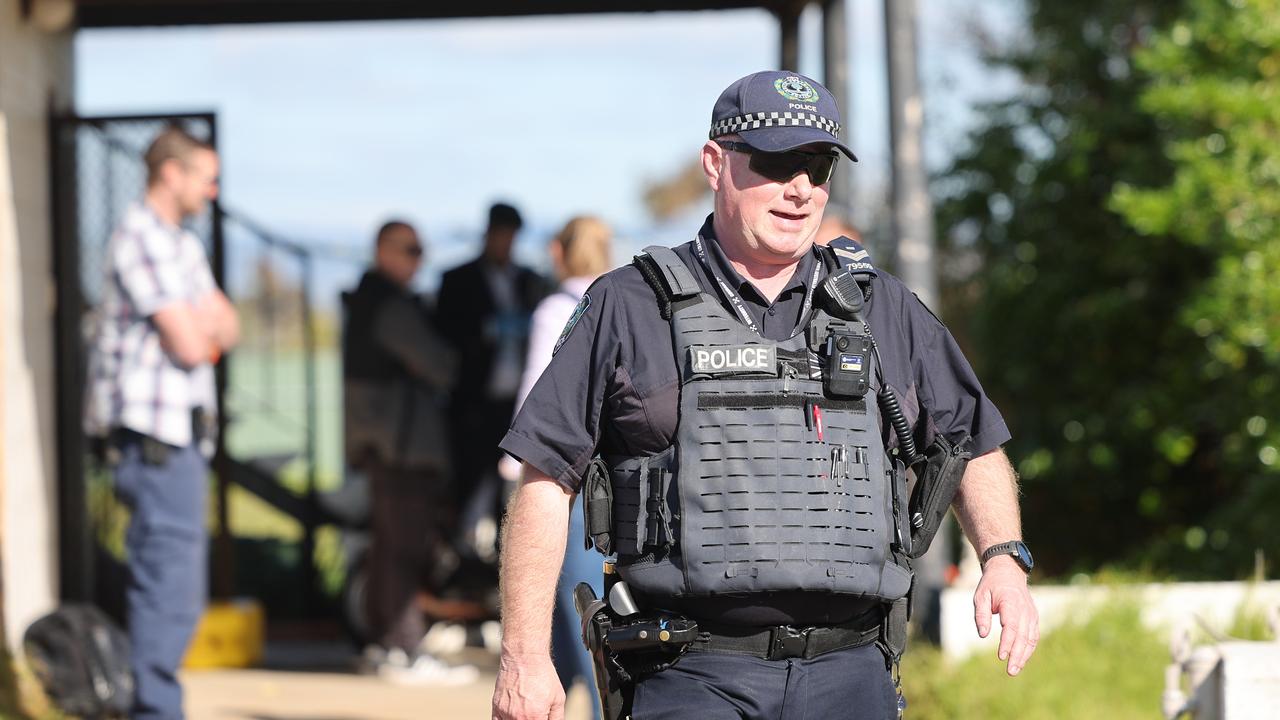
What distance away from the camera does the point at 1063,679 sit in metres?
6.12

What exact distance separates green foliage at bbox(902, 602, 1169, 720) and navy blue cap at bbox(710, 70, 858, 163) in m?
3.01

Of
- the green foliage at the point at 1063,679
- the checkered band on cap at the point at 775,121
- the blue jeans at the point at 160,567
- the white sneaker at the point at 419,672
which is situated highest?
the checkered band on cap at the point at 775,121

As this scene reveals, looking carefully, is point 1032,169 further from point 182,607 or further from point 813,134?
point 813,134

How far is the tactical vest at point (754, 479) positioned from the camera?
3.15 m

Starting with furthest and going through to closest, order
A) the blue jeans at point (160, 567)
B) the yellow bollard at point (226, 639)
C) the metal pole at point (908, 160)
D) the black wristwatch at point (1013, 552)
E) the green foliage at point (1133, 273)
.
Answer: the green foliage at point (1133, 273) < the yellow bollard at point (226, 639) < the metal pole at point (908, 160) < the blue jeans at point (160, 567) < the black wristwatch at point (1013, 552)

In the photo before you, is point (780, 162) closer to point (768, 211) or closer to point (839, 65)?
point (768, 211)

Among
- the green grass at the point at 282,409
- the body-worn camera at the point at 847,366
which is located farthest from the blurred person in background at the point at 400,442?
the body-worn camera at the point at 847,366

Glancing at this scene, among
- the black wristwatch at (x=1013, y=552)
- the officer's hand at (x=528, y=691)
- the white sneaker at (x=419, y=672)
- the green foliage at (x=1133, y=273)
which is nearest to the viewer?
the officer's hand at (x=528, y=691)

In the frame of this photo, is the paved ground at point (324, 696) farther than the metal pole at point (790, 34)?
No

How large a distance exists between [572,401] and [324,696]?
5185 mm

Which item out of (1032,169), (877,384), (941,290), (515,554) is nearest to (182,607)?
(515,554)

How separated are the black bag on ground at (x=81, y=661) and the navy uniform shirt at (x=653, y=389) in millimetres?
3437

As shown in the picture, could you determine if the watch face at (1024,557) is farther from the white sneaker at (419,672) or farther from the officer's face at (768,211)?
Answer: the white sneaker at (419,672)

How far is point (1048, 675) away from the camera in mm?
6152
